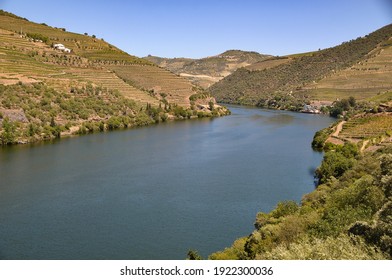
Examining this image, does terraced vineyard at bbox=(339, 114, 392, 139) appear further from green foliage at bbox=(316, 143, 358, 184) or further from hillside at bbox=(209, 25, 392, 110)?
hillside at bbox=(209, 25, 392, 110)

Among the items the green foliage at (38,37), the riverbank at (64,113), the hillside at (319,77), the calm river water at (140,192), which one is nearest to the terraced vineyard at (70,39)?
the green foliage at (38,37)

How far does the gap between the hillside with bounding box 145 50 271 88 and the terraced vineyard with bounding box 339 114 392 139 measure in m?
98.2

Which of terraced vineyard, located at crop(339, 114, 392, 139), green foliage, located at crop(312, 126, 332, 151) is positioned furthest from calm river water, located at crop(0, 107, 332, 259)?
terraced vineyard, located at crop(339, 114, 392, 139)

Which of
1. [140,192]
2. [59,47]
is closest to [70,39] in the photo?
[59,47]

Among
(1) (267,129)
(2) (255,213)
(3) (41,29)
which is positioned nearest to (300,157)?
(2) (255,213)

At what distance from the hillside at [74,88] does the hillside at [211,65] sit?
6661 centimetres

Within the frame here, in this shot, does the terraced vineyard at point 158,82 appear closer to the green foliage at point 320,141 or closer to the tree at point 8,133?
the tree at point 8,133

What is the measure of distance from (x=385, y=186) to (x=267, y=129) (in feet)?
122

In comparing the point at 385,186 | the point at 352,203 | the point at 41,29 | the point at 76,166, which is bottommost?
the point at 76,166

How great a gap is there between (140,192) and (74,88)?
102ft

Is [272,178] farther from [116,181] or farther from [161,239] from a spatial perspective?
[161,239]

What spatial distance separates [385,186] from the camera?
13211 millimetres

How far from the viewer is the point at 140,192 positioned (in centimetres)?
2366

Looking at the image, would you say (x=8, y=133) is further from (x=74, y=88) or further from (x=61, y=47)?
(x=61, y=47)
